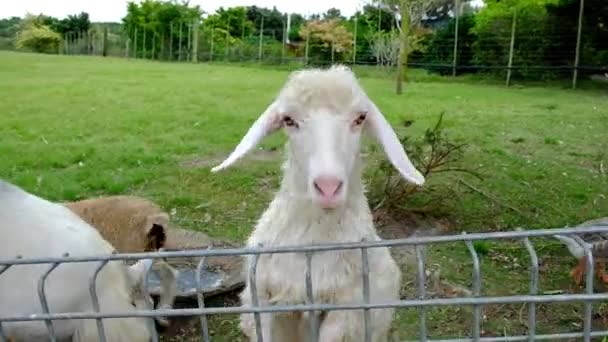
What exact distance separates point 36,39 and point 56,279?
156 feet

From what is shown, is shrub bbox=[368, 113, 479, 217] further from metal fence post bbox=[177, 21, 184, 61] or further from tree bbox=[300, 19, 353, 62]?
metal fence post bbox=[177, 21, 184, 61]

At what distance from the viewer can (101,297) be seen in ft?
8.36

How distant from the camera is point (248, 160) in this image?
7.16 m

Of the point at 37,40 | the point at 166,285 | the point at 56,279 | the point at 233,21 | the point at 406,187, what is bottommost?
the point at 166,285

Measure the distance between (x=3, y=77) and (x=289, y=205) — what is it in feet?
57.0

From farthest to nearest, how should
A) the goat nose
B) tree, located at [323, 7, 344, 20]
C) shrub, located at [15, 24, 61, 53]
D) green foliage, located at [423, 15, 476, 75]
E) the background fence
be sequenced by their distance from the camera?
1. shrub, located at [15, 24, 61, 53]
2. tree, located at [323, 7, 344, 20]
3. green foliage, located at [423, 15, 476, 75]
4. the background fence
5. the goat nose

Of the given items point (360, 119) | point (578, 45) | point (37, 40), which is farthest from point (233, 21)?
point (360, 119)

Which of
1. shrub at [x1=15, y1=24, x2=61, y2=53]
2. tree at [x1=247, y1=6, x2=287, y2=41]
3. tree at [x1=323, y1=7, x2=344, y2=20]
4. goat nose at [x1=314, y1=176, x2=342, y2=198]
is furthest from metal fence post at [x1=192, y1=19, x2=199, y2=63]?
goat nose at [x1=314, y1=176, x2=342, y2=198]

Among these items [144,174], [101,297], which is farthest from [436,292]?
[144,174]

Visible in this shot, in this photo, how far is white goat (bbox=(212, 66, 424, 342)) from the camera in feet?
8.14

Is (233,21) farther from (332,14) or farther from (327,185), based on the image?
(327,185)

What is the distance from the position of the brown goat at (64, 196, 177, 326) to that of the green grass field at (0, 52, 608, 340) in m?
0.68

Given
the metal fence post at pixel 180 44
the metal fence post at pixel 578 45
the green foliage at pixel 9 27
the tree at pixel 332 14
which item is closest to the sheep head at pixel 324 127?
the metal fence post at pixel 578 45

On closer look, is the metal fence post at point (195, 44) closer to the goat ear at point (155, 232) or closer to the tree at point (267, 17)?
the tree at point (267, 17)
